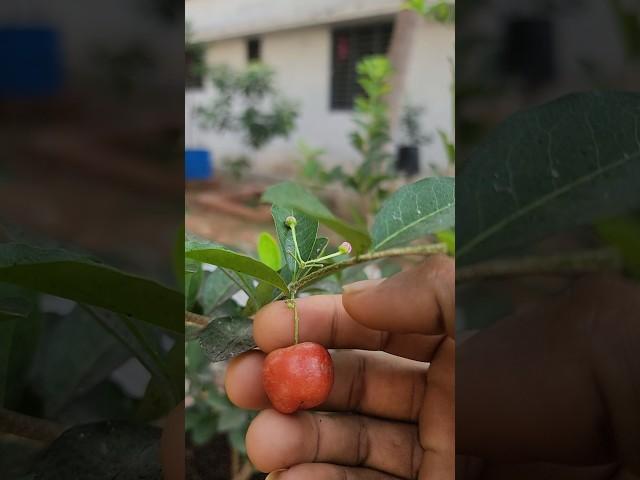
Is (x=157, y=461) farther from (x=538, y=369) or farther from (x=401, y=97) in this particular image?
(x=401, y=97)

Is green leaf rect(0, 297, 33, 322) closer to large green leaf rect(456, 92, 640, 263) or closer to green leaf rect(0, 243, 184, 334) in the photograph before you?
green leaf rect(0, 243, 184, 334)

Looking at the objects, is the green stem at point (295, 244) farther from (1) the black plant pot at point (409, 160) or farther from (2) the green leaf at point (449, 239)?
(1) the black plant pot at point (409, 160)

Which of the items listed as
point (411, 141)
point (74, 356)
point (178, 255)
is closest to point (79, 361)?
point (74, 356)

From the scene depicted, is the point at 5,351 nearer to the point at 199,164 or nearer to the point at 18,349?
the point at 18,349

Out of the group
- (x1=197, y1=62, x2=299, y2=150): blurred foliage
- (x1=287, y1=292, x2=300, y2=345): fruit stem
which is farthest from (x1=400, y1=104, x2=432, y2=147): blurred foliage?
(x1=287, y1=292, x2=300, y2=345): fruit stem

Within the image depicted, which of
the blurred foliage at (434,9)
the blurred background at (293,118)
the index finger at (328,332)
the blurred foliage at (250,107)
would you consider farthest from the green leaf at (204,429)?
the blurred foliage at (434,9)

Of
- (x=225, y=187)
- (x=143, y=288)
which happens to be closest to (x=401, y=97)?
(x=225, y=187)
